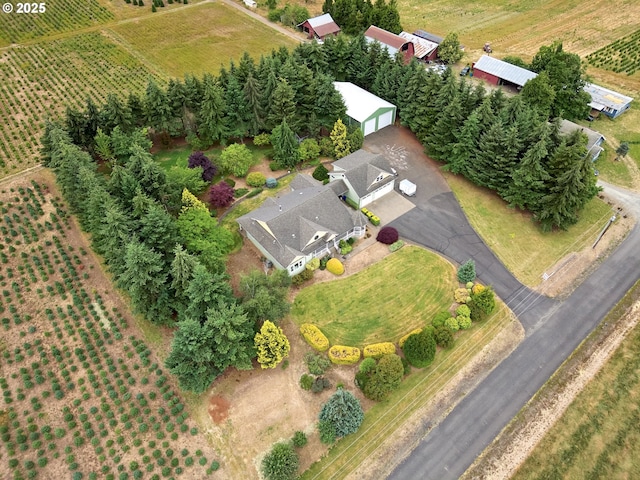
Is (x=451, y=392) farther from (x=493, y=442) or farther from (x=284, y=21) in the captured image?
(x=284, y=21)

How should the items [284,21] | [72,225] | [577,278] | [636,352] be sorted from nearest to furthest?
[636,352] < [577,278] < [72,225] < [284,21]

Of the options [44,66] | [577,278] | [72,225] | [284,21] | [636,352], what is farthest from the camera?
[284,21]

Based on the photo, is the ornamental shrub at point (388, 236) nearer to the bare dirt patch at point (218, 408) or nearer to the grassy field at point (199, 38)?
the bare dirt patch at point (218, 408)

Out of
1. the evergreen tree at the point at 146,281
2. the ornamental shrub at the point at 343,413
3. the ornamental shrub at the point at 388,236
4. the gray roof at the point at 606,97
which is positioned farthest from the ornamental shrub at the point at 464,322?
the gray roof at the point at 606,97

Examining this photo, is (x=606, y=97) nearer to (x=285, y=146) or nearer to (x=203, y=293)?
(x=285, y=146)

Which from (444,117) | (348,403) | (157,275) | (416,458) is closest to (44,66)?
(157,275)

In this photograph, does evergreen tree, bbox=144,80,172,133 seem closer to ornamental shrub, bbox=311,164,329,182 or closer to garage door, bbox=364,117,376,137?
ornamental shrub, bbox=311,164,329,182

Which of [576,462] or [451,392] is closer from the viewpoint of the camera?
[576,462]
